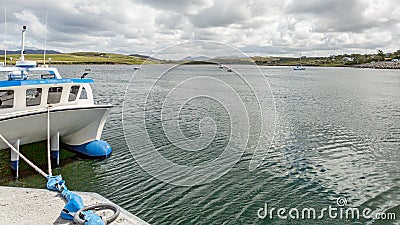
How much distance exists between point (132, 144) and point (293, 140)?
9647 millimetres

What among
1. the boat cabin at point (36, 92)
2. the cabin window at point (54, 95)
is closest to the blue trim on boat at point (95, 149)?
the boat cabin at point (36, 92)

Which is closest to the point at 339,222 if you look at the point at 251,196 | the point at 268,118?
the point at 251,196

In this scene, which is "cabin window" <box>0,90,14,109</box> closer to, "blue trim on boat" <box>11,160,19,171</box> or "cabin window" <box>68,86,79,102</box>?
"blue trim on boat" <box>11,160,19,171</box>

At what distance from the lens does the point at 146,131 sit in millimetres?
22359

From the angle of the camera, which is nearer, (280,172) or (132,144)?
(280,172)

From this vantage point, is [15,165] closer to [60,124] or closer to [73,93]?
[60,124]

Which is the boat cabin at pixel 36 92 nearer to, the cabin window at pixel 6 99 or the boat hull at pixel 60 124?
the cabin window at pixel 6 99

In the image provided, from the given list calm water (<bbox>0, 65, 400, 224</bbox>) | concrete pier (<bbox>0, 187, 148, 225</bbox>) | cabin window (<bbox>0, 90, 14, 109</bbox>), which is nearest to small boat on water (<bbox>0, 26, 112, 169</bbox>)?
cabin window (<bbox>0, 90, 14, 109</bbox>)

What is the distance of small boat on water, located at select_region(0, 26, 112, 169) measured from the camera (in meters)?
13.7

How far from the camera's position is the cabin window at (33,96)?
14344mm

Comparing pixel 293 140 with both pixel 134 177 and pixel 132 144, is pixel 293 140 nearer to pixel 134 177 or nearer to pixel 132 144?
pixel 132 144

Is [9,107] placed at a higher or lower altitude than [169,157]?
higher

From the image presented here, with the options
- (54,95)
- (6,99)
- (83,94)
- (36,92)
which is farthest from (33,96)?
(83,94)

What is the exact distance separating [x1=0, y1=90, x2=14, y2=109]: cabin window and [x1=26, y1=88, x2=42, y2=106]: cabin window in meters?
0.60
